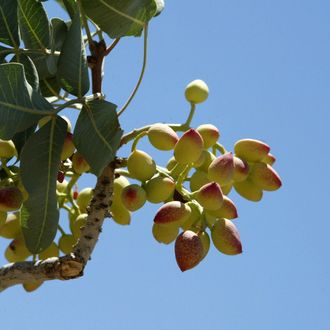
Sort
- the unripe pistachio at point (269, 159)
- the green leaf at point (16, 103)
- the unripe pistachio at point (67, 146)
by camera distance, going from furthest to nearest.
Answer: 1. the unripe pistachio at point (269, 159)
2. the unripe pistachio at point (67, 146)
3. the green leaf at point (16, 103)

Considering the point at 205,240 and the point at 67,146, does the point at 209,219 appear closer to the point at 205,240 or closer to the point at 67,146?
the point at 205,240

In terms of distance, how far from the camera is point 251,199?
1468 mm

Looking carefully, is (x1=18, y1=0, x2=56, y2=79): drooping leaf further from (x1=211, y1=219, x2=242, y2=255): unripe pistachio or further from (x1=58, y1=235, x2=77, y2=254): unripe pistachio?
(x1=211, y1=219, x2=242, y2=255): unripe pistachio

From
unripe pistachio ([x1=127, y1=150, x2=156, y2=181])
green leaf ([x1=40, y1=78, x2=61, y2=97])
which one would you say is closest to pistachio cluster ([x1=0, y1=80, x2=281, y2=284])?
unripe pistachio ([x1=127, y1=150, x2=156, y2=181])

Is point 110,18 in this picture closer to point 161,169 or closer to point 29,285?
point 161,169

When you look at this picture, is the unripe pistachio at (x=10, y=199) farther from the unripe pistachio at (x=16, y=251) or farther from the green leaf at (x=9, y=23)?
the green leaf at (x=9, y=23)

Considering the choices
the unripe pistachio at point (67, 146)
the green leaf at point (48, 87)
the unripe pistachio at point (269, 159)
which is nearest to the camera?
the unripe pistachio at point (67, 146)

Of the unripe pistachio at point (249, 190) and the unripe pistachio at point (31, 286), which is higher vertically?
the unripe pistachio at point (249, 190)

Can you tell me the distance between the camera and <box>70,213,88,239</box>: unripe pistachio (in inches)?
59.6

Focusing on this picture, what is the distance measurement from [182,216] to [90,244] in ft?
0.60

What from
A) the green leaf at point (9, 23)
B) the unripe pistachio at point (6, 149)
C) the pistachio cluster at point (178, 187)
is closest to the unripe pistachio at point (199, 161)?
the pistachio cluster at point (178, 187)

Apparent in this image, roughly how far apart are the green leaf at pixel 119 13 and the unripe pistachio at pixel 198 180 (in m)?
0.30

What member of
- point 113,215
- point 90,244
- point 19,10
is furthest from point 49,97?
point 90,244

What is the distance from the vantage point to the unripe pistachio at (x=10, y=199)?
137cm
